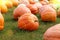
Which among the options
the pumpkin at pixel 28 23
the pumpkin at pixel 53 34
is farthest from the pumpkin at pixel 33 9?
the pumpkin at pixel 53 34

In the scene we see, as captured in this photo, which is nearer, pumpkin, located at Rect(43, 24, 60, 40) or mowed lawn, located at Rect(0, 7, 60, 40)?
pumpkin, located at Rect(43, 24, 60, 40)

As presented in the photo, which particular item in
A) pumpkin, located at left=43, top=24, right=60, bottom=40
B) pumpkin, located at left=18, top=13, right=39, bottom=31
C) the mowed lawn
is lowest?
the mowed lawn

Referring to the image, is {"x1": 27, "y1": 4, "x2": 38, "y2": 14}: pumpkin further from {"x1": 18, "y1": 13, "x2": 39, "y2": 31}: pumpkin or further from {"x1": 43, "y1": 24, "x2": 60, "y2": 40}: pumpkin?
{"x1": 43, "y1": 24, "x2": 60, "y2": 40}: pumpkin

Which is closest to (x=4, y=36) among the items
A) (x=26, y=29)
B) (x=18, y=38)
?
(x=18, y=38)

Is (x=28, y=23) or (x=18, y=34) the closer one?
(x=18, y=34)

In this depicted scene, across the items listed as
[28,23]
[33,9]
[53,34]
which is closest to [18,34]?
[28,23]

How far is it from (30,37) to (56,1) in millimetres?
6571

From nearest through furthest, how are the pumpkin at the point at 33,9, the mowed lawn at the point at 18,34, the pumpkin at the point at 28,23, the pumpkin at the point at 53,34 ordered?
the pumpkin at the point at 53,34
the mowed lawn at the point at 18,34
the pumpkin at the point at 28,23
the pumpkin at the point at 33,9

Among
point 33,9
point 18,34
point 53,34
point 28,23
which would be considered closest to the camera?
point 53,34

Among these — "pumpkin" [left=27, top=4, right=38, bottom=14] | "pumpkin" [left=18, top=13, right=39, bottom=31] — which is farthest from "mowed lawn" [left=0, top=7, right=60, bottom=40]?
"pumpkin" [left=27, top=4, right=38, bottom=14]

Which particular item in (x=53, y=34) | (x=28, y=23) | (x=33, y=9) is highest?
(x=53, y=34)

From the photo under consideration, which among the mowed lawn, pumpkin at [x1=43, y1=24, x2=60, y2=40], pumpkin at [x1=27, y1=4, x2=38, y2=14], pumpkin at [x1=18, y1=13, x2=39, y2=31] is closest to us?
pumpkin at [x1=43, y1=24, x2=60, y2=40]

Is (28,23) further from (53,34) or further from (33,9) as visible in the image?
(33,9)

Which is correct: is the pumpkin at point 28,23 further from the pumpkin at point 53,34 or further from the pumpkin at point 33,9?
the pumpkin at point 33,9
